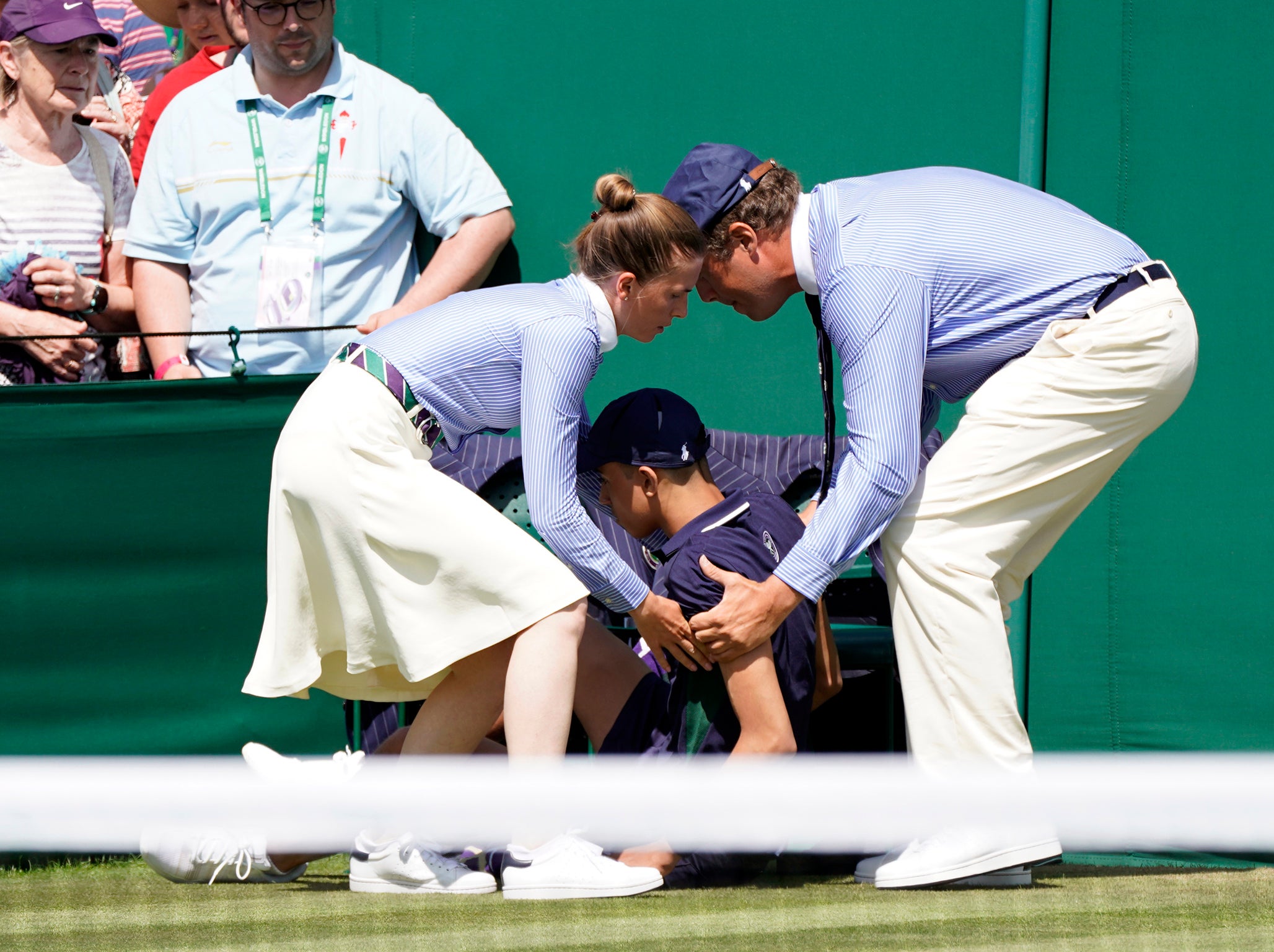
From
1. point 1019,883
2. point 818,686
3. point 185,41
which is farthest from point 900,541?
point 185,41

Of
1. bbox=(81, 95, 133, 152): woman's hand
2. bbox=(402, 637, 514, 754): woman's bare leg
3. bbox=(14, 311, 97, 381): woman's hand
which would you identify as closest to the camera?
bbox=(402, 637, 514, 754): woman's bare leg

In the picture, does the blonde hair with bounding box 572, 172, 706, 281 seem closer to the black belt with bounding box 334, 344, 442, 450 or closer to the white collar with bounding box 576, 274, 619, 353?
the white collar with bounding box 576, 274, 619, 353

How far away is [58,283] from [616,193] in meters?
A: 2.02

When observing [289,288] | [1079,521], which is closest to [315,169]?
[289,288]

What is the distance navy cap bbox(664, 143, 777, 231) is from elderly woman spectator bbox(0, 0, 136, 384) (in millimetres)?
1910

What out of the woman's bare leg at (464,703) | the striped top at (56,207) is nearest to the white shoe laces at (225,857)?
the woman's bare leg at (464,703)

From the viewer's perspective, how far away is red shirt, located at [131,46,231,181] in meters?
5.11

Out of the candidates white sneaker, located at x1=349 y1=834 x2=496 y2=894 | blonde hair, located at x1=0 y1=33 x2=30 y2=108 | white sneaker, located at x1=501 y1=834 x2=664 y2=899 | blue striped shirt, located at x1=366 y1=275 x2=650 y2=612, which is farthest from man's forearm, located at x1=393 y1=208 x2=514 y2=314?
white sneaker, located at x1=501 y1=834 x2=664 y2=899

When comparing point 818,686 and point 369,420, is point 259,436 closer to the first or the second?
point 369,420

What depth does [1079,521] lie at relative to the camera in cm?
438

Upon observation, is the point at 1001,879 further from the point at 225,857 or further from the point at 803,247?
the point at 225,857

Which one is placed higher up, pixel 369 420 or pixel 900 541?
pixel 369 420

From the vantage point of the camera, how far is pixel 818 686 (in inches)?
138

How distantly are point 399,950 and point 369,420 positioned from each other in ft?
3.79
